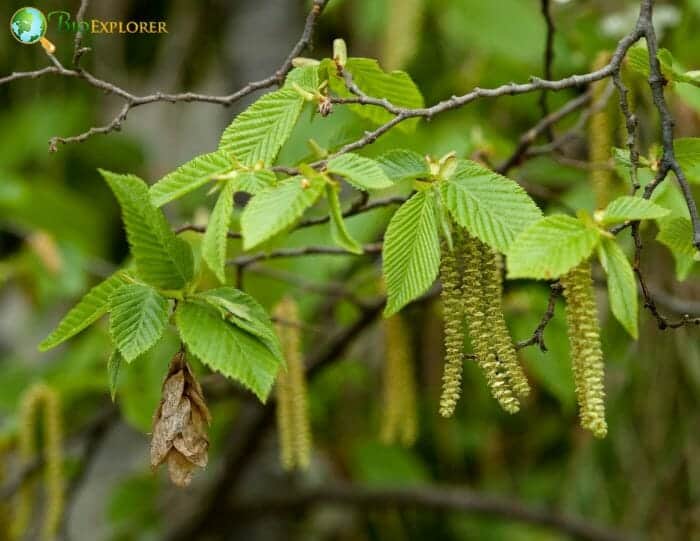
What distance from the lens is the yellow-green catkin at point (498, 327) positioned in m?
0.69

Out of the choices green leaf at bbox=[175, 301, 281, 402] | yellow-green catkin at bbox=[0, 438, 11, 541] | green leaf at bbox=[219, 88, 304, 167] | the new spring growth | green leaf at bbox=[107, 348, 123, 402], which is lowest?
yellow-green catkin at bbox=[0, 438, 11, 541]

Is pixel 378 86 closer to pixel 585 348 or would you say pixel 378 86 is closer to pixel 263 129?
pixel 263 129

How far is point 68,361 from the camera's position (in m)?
1.81

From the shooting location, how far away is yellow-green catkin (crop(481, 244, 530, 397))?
69 cm

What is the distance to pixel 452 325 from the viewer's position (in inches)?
27.9

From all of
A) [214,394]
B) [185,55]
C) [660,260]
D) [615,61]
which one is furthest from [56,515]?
[185,55]

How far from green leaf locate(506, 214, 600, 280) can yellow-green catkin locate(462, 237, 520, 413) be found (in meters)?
0.05

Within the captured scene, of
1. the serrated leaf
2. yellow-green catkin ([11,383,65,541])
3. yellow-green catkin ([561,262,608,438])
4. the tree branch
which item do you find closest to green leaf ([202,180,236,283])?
the serrated leaf

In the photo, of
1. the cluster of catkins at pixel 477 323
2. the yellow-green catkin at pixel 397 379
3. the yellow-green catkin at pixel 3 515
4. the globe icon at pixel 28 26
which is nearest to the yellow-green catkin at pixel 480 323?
the cluster of catkins at pixel 477 323

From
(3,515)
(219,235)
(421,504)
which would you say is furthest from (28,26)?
(421,504)

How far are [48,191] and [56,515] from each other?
42.7 inches

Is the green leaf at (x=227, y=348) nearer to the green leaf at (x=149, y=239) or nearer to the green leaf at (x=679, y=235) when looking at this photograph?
the green leaf at (x=149, y=239)

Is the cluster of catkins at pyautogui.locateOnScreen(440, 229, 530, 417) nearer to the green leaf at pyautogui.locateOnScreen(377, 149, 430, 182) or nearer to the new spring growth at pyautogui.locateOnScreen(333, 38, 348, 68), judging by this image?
the green leaf at pyautogui.locateOnScreen(377, 149, 430, 182)

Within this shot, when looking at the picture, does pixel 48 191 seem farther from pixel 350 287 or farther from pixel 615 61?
pixel 615 61
